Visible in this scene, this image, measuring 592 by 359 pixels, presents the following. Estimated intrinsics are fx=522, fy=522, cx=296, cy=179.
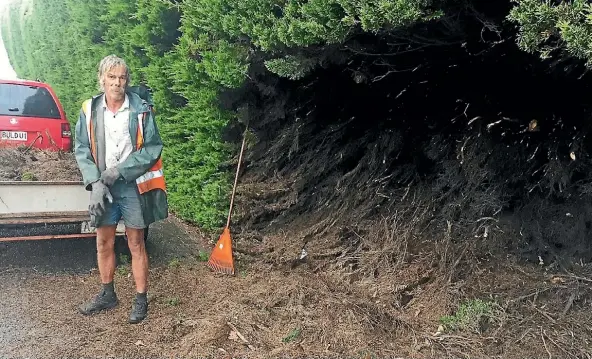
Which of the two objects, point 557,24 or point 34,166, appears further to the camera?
point 34,166

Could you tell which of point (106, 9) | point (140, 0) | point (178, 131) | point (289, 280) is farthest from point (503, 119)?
point (106, 9)

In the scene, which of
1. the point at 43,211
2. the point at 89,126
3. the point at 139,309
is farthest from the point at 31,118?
the point at 139,309

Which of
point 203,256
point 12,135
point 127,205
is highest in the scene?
point 127,205

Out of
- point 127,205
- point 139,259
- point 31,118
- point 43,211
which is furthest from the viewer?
point 31,118

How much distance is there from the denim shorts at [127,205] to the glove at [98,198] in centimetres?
16

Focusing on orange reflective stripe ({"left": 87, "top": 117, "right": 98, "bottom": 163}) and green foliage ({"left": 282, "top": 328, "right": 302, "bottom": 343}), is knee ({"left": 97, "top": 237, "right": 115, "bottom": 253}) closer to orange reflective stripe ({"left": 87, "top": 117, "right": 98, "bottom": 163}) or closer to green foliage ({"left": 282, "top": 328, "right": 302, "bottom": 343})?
orange reflective stripe ({"left": 87, "top": 117, "right": 98, "bottom": 163})

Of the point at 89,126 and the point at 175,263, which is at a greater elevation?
the point at 89,126

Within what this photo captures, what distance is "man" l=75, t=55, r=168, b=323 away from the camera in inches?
154

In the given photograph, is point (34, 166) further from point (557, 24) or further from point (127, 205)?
point (557, 24)

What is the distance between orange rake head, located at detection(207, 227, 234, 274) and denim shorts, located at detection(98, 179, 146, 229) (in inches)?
53.6

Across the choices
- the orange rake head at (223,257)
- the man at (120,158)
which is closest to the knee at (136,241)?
the man at (120,158)

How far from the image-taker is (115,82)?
3.94 metres

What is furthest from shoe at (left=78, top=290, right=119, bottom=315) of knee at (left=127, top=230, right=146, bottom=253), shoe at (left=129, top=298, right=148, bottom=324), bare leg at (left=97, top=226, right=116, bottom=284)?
knee at (left=127, top=230, right=146, bottom=253)

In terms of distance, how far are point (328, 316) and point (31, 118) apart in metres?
6.65
